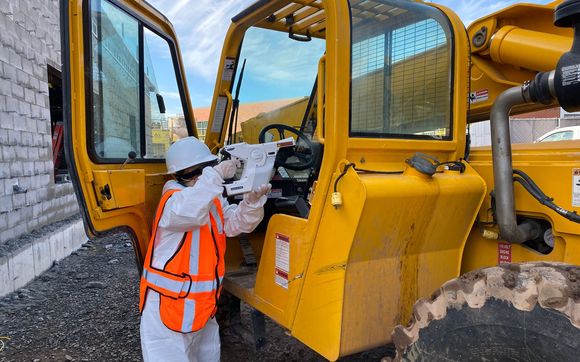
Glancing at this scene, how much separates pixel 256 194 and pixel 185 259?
0.53m

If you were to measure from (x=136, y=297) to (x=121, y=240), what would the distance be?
2807 millimetres

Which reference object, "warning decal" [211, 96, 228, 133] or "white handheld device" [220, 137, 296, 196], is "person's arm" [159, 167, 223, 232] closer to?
"white handheld device" [220, 137, 296, 196]

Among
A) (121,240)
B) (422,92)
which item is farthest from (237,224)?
(121,240)

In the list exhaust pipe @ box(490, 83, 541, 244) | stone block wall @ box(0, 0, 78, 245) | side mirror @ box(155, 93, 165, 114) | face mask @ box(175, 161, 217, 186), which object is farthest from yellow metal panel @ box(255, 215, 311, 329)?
stone block wall @ box(0, 0, 78, 245)

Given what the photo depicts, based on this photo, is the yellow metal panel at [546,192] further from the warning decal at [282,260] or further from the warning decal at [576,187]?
the warning decal at [282,260]

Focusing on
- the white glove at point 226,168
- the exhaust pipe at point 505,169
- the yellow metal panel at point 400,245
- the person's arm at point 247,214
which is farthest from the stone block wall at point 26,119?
the exhaust pipe at point 505,169

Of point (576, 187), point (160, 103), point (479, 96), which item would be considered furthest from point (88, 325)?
point (576, 187)

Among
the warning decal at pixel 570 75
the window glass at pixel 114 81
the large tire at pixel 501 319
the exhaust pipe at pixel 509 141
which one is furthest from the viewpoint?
the window glass at pixel 114 81

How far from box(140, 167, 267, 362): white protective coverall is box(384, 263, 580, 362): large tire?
116 centimetres

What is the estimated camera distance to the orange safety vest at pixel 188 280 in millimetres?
2490

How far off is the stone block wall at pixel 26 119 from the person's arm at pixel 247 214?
3590 millimetres

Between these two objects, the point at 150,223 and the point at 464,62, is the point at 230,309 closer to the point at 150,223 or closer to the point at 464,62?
the point at 150,223

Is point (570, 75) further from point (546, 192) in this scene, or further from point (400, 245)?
point (400, 245)

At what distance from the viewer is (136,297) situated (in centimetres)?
492
